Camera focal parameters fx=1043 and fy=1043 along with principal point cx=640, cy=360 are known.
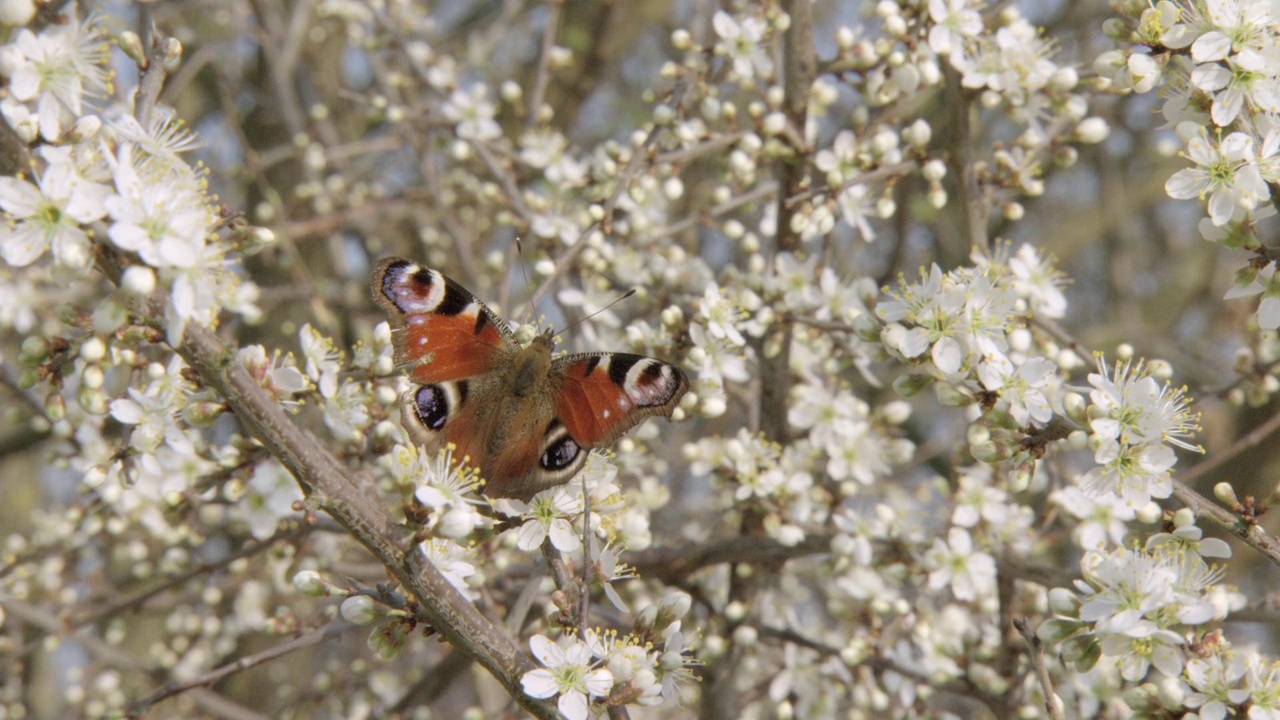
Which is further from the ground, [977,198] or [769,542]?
[977,198]

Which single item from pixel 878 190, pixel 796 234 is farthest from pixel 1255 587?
pixel 796 234

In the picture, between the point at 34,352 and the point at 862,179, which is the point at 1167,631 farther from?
the point at 34,352

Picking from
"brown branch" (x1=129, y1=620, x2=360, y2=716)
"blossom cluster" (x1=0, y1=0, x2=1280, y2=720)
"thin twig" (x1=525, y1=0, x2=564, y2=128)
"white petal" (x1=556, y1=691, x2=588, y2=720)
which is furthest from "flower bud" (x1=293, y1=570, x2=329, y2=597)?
"thin twig" (x1=525, y1=0, x2=564, y2=128)

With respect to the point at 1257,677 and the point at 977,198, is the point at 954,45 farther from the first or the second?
the point at 1257,677

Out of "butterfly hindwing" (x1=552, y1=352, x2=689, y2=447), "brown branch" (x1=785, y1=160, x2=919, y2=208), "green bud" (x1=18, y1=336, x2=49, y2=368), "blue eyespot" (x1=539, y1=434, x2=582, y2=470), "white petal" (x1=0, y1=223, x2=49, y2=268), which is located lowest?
"blue eyespot" (x1=539, y1=434, x2=582, y2=470)

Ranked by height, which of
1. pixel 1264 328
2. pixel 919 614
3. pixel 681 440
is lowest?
pixel 681 440

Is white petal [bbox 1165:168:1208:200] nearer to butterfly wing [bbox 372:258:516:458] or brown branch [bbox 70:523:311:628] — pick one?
butterfly wing [bbox 372:258:516:458]
